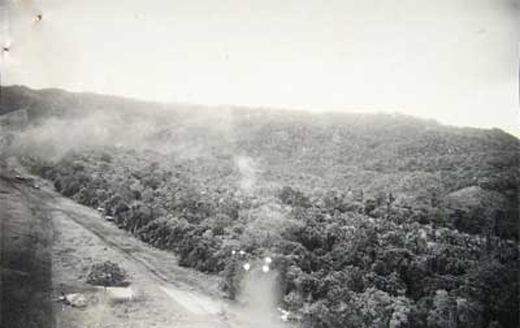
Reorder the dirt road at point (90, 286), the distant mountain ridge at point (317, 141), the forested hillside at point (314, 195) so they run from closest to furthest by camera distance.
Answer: the dirt road at point (90, 286), the forested hillside at point (314, 195), the distant mountain ridge at point (317, 141)

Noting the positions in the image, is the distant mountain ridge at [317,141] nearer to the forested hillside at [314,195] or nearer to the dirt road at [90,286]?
the forested hillside at [314,195]

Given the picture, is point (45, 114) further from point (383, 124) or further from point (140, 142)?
point (383, 124)

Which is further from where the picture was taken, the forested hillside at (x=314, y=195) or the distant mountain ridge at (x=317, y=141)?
the distant mountain ridge at (x=317, y=141)

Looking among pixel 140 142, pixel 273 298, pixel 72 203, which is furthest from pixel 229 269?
pixel 140 142

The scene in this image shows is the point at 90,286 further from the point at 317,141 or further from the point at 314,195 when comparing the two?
the point at 317,141

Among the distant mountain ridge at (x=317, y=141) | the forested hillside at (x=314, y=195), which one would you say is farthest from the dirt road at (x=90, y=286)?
the distant mountain ridge at (x=317, y=141)

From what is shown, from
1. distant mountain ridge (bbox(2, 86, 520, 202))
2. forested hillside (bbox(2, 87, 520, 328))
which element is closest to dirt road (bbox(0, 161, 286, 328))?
forested hillside (bbox(2, 87, 520, 328))

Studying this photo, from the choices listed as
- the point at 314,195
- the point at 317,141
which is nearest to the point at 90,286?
the point at 314,195
